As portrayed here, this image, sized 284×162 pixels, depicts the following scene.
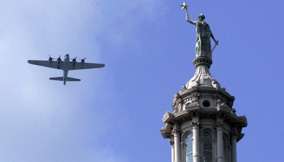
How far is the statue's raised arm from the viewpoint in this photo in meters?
78.3

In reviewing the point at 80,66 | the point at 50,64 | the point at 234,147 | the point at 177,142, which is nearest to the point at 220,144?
the point at 234,147

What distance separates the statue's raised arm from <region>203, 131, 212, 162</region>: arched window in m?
9.19

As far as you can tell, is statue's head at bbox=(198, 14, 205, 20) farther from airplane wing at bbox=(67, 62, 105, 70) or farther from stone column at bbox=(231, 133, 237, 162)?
airplane wing at bbox=(67, 62, 105, 70)

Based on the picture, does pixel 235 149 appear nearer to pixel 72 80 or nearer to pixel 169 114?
pixel 169 114

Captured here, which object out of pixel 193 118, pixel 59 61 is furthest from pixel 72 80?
pixel 193 118

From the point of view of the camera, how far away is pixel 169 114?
7244 cm

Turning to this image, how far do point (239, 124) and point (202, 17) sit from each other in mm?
12006

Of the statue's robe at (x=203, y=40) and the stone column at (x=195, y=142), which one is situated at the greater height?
the statue's robe at (x=203, y=40)

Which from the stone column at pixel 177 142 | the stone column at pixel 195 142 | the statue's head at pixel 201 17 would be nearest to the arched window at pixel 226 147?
the stone column at pixel 195 142

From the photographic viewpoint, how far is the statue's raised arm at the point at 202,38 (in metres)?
78.3

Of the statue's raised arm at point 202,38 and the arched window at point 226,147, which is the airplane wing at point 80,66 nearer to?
the statue's raised arm at point 202,38

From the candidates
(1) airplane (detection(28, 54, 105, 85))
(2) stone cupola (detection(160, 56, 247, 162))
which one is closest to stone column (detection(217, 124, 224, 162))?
(2) stone cupola (detection(160, 56, 247, 162))

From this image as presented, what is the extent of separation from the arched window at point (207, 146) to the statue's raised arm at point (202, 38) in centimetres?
919

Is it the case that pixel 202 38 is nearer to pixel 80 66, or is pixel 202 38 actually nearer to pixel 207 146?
pixel 207 146
